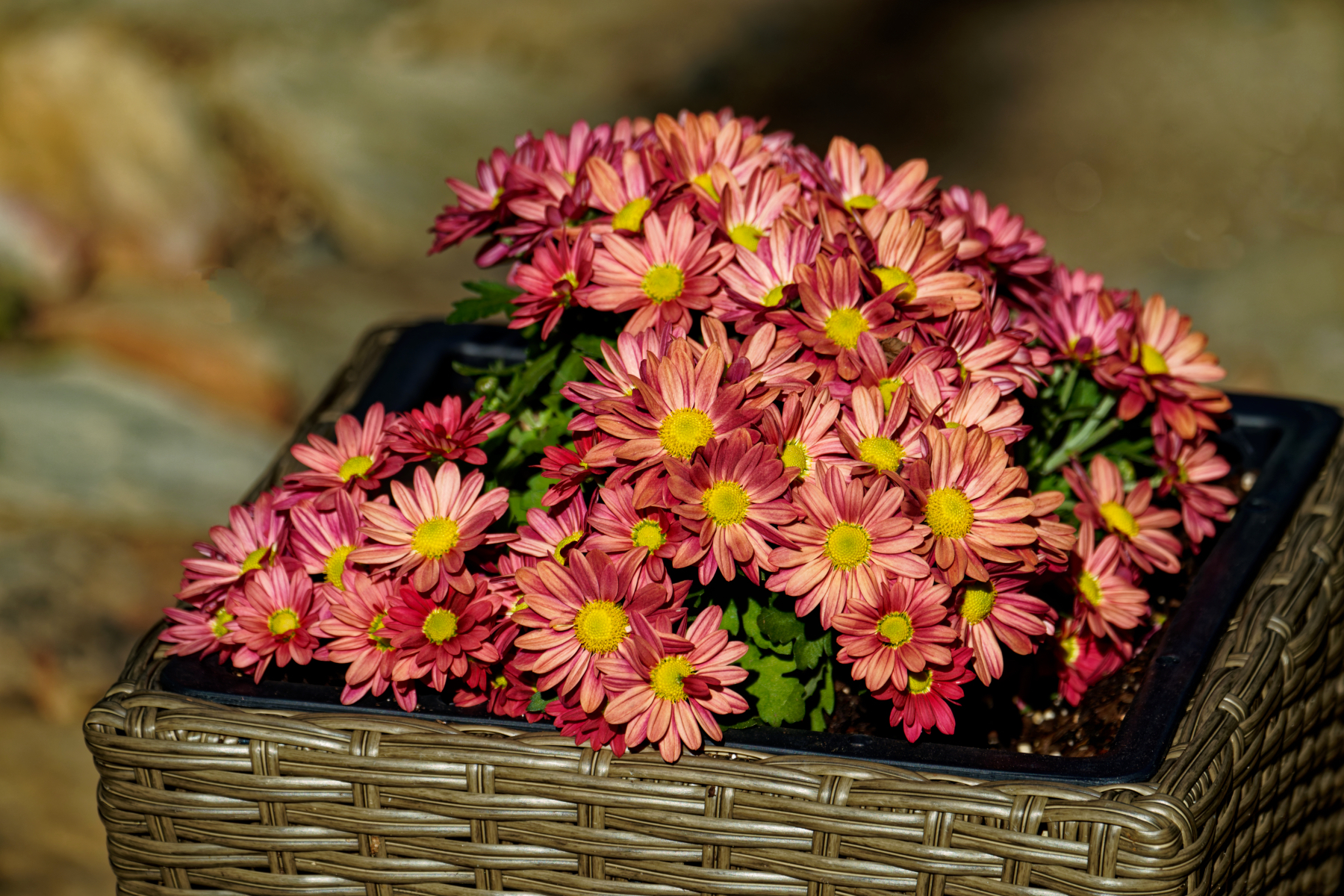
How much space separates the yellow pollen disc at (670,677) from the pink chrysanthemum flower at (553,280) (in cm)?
31

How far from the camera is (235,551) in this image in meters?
1.11

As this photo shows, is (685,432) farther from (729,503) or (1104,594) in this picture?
(1104,594)

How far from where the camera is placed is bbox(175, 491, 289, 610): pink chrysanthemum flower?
1096mm

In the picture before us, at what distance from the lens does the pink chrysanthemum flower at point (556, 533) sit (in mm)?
979

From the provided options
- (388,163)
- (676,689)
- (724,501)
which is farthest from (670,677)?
(388,163)

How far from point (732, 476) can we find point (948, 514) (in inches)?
6.1

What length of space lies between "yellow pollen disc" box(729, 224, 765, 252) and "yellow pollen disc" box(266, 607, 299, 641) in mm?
476

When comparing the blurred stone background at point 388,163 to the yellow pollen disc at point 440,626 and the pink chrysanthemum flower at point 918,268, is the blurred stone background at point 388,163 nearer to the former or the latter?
the yellow pollen disc at point 440,626

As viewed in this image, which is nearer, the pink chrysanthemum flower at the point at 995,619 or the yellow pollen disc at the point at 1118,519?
the pink chrysanthemum flower at the point at 995,619

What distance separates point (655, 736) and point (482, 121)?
3.14m

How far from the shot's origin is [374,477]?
3.51 ft

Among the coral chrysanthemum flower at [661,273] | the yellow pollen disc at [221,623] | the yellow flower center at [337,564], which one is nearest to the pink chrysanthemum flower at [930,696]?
the coral chrysanthemum flower at [661,273]

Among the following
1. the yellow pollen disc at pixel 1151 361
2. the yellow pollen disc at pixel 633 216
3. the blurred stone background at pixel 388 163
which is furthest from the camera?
the blurred stone background at pixel 388 163

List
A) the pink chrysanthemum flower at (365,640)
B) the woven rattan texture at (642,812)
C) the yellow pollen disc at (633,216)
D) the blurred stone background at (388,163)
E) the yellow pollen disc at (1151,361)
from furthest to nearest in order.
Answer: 1. the blurred stone background at (388,163)
2. the yellow pollen disc at (1151,361)
3. the yellow pollen disc at (633,216)
4. the pink chrysanthemum flower at (365,640)
5. the woven rattan texture at (642,812)
